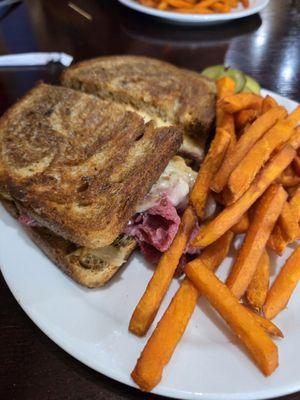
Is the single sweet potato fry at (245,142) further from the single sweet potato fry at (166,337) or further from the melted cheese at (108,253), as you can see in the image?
the melted cheese at (108,253)

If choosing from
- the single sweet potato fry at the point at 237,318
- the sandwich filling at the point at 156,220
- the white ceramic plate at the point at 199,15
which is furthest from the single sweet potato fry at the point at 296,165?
the white ceramic plate at the point at 199,15

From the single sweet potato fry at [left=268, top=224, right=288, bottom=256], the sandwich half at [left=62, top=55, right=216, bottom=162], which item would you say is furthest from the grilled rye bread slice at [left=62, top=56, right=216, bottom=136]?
the single sweet potato fry at [left=268, top=224, right=288, bottom=256]

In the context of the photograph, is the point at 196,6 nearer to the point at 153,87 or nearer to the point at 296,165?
the point at 153,87

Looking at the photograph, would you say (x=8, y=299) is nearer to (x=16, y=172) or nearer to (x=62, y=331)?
(x=62, y=331)

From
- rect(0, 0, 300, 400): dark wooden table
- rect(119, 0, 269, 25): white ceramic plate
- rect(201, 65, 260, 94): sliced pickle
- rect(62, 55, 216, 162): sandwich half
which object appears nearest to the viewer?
rect(62, 55, 216, 162): sandwich half

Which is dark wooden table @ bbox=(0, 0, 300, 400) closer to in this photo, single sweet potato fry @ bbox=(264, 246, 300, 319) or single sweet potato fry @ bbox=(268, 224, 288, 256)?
single sweet potato fry @ bbox=(268, 224, 288, 256)

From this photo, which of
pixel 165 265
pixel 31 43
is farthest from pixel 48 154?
pixel 31 43
